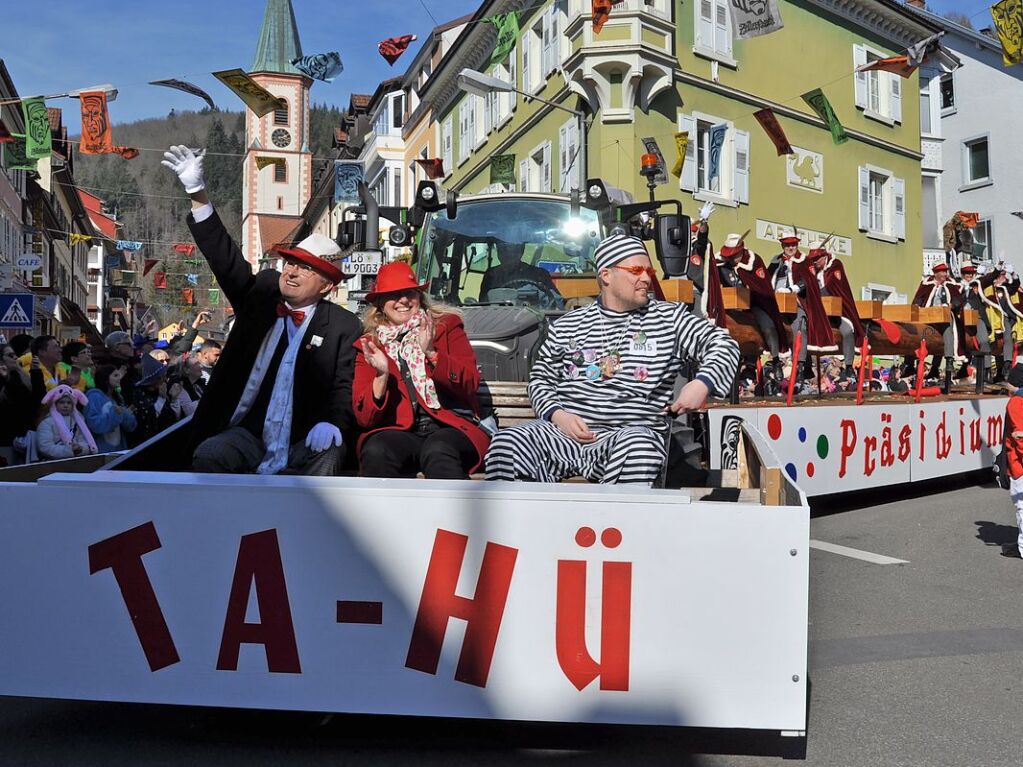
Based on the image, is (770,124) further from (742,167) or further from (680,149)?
(742,167)

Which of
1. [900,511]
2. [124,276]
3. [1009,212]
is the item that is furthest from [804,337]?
[124,276]

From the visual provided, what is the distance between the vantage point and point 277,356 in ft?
18.1

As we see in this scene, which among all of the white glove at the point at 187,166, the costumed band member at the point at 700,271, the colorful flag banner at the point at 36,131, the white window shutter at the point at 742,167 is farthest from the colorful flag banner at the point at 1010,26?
the colorful flag banner at the point at 36,131

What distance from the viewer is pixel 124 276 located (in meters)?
114

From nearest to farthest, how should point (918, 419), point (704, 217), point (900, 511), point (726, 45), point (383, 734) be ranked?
point (383, 734), point (900, 511), point (918, 419), point (704, 217), point (726, 45)

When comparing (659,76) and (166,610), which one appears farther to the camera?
(659,76)

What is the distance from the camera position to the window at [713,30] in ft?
94.7

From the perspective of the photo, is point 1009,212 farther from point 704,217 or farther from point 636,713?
point 636,713

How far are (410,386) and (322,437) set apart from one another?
1.56 feet

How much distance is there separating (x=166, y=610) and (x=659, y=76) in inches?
992

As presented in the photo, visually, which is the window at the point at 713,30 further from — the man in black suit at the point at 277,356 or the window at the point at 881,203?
the man in black suit at the point at 277,356

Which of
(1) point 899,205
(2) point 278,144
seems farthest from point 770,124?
(2) point 278,144

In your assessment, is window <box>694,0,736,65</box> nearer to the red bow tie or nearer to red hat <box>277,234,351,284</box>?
red hat <box>277,234,351,284</box>

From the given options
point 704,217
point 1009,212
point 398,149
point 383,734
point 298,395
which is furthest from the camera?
point 398,149
